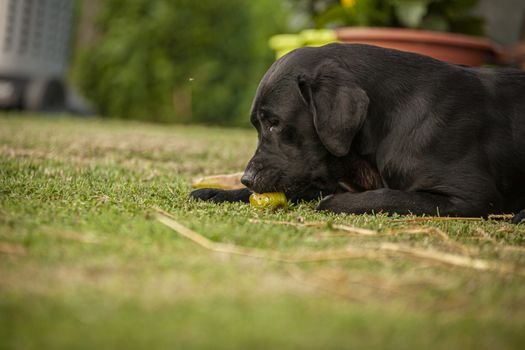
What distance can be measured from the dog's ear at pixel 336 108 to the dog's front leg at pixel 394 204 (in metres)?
0.18

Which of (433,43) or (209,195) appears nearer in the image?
(209,195)

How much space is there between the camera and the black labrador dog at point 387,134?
227 centimetres

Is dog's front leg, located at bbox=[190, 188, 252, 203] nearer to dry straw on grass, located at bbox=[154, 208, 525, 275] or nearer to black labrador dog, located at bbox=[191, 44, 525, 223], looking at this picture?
black labrador dog, located at bbox=[191, 44, 525, 223]

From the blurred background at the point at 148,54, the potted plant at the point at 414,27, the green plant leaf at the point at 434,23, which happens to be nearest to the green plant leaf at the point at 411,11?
the potted plant at the point at 414,27

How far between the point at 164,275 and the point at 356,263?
447 mm

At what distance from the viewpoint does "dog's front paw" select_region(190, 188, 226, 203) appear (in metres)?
2.37

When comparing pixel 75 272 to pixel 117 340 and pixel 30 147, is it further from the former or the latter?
pixel 30 147

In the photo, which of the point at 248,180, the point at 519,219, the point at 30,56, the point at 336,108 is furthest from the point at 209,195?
the point at 30,56

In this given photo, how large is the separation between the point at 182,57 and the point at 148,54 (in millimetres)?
479

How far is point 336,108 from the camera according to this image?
2.31 meters

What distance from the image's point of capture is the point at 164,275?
1.25 meters

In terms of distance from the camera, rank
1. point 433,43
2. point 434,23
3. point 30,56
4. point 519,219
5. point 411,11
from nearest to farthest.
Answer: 1. point 519,219
2. point 433,43
3. point 411,11
4. point 434,23
5. point 30,56

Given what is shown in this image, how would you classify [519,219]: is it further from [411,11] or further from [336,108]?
[411,11]

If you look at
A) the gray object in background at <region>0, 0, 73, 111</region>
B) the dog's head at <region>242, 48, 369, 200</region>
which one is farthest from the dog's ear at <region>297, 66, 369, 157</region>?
the gray object in background at <region>0, 0, 73, 111</region>
